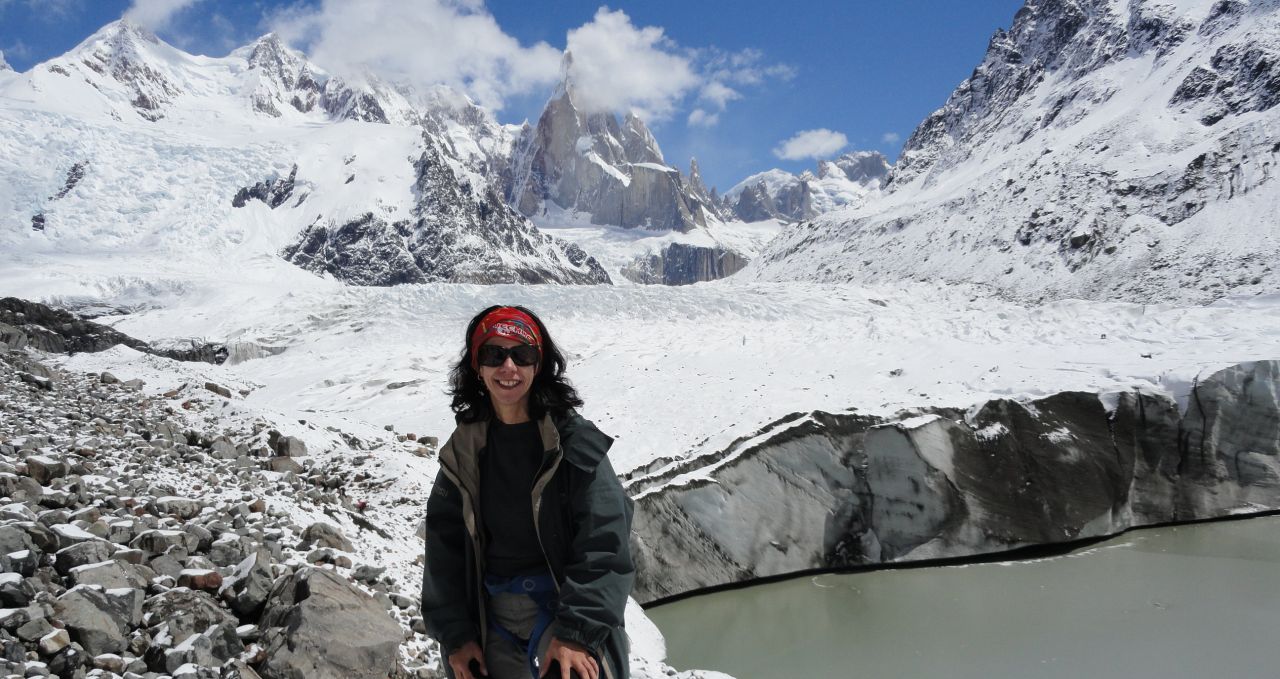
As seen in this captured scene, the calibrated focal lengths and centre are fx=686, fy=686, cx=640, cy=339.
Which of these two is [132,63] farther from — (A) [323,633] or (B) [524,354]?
(B) [524,354]

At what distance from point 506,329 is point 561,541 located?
2.97 feet

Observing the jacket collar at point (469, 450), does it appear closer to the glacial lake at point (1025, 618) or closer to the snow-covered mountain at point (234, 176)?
the glacial lake at point (1025, 618)

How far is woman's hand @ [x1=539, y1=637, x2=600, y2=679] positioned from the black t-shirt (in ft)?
1.14

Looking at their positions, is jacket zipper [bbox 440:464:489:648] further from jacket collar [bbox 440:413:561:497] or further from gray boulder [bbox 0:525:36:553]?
gray boulder [bbox 0:525:36:553]

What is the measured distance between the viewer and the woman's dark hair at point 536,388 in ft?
9.72

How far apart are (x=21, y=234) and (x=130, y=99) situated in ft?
201

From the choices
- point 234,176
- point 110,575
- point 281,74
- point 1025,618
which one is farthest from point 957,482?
point 281,74

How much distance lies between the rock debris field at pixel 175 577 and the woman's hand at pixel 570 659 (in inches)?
96.8

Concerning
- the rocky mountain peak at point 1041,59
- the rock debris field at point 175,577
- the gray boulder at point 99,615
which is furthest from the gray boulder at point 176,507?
the rocky mountain peak at point 1041,59

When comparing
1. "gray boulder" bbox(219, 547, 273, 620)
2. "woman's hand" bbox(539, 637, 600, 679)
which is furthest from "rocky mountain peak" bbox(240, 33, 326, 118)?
"woman's hand" bbox(539, 637, 600, 679)

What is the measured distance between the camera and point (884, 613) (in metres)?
9.99

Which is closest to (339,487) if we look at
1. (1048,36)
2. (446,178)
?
(1048,36)

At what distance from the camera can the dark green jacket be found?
263 cm

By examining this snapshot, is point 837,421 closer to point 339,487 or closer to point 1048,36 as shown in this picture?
point 339,487
